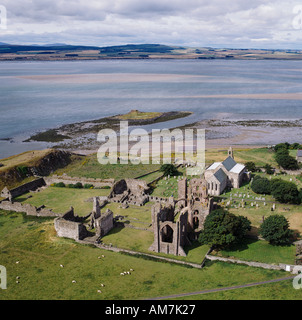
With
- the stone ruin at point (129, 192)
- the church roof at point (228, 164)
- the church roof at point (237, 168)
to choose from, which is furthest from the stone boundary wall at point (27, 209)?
the church roof at point (237, 168)

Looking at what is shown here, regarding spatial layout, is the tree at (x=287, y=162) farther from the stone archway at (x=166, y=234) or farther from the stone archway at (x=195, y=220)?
the stone archway at (x=166, y=234)

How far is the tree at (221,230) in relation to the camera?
40656 mm

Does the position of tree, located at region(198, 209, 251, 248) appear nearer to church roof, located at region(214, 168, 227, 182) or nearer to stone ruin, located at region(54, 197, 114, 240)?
stone ruin, located at region(54, 197, 114, 240)

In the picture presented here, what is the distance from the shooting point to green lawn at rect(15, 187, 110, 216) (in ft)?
189

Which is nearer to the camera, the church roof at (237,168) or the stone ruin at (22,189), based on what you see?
the stone ruin at (22,189)

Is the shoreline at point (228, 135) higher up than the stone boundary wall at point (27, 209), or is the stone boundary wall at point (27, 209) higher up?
the shoreline at point (228, 135)

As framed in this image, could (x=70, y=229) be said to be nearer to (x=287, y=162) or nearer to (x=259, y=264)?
(x=259, y=264)

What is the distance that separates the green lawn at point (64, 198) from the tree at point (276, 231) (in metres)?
29.6

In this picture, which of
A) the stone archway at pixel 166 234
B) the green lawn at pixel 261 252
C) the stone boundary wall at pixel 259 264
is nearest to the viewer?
the stone boundary wall at pixel 259 264

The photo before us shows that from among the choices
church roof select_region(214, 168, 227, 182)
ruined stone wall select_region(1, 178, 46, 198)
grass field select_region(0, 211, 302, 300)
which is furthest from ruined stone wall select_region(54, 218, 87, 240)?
church roof select_region(214, 168, 227, 182)

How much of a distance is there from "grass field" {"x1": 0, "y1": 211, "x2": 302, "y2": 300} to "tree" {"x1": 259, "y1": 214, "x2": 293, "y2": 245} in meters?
6.00

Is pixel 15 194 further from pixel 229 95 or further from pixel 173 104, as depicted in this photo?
pixel 229 95

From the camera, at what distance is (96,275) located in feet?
123

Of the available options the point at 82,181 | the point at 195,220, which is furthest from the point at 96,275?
the point at 82,181
